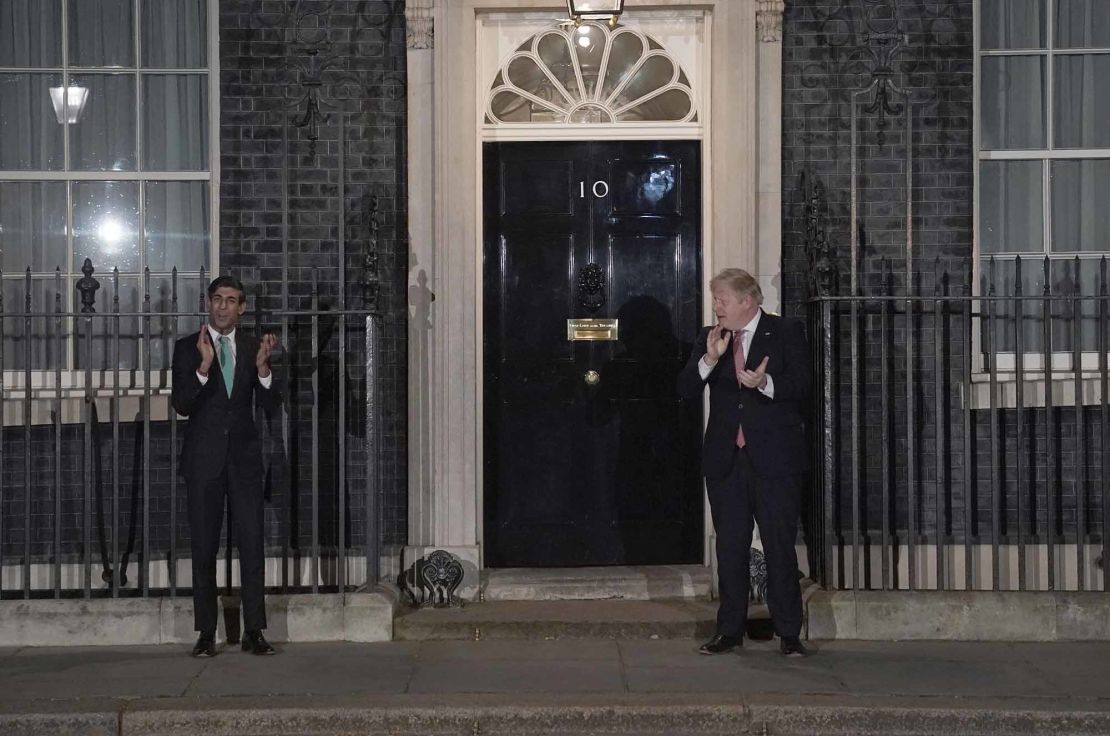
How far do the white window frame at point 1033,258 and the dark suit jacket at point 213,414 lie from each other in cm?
423

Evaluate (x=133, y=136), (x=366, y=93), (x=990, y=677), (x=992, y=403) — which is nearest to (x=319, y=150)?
(x=366, y=93)

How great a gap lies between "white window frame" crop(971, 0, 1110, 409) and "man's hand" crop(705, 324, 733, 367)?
2118 mm

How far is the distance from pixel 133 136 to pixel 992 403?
5.29 m

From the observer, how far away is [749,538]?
725cm

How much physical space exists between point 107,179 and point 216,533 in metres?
2.77

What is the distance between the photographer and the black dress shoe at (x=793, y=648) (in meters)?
7.19

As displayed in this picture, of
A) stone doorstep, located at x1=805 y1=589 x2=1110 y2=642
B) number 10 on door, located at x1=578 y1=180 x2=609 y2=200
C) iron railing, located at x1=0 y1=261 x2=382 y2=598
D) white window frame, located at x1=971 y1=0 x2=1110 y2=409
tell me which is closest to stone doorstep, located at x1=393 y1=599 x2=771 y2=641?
stone doorstep, located at x1=805 y1=589 x2=1110 y2=642

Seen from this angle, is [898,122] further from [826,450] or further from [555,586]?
[555,586]

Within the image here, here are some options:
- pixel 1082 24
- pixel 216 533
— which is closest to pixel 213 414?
pixel 216 533

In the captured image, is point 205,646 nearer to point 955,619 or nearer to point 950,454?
point 955,619

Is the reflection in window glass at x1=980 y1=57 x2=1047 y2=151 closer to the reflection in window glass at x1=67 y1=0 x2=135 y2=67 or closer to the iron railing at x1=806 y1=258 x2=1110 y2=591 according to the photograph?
the iron railing at x1=806 y1=258 x2=1110 y2=591

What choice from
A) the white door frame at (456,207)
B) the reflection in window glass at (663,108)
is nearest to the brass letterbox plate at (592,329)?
the white door frame at (456,207)

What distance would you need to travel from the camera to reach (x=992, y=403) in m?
7.64

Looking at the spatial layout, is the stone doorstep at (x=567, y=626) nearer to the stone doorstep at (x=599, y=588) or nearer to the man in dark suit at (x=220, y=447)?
the stone doorstep at (x=599, y=588)
